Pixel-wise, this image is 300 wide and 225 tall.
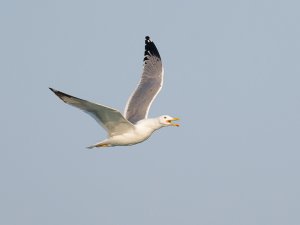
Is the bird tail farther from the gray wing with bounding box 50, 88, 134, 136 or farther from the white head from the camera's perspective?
the white head

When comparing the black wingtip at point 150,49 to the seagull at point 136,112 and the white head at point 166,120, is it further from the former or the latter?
the white head at point 166,120

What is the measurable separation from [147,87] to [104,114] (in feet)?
14.6

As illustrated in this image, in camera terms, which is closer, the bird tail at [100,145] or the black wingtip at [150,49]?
the bird tail at [100,145]

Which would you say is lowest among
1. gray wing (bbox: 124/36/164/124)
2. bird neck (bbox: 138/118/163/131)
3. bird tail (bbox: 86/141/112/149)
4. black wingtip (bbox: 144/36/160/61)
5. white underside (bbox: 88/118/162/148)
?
bird tail (bbox: 86/141/112/149)

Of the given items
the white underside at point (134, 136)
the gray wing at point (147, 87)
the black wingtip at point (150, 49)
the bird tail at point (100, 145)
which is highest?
the black wingtip at point (150, 49)

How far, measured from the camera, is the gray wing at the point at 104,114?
17.7 metres

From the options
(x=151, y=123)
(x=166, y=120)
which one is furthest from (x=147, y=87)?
(x=151, y=123)

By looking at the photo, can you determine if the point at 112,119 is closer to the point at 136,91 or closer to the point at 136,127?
the point at 136,127

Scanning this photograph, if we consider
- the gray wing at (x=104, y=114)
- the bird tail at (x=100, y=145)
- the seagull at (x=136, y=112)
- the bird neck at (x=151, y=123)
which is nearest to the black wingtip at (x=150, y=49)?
the seagull at (x=136, y=112)

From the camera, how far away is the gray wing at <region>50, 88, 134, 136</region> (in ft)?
58.1

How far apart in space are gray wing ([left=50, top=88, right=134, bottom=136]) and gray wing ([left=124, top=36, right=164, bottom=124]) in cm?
166

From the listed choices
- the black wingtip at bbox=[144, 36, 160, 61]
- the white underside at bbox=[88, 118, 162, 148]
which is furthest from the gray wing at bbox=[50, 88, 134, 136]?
the black wingtip at bbox=[144, 36, 160, 61]

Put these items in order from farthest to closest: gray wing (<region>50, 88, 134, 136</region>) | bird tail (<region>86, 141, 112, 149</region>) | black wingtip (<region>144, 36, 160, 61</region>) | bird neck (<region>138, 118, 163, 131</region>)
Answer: black wingtip (<region>144, 36, 160, 61</region>), bird neck (<region>138, 118, 163, 131</region>), bird tail (<region>86, 141, 112, 149</region>), gray wing (<region>50, 88, 134, 136</region>)

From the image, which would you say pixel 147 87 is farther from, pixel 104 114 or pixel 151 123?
pixel 104 114
